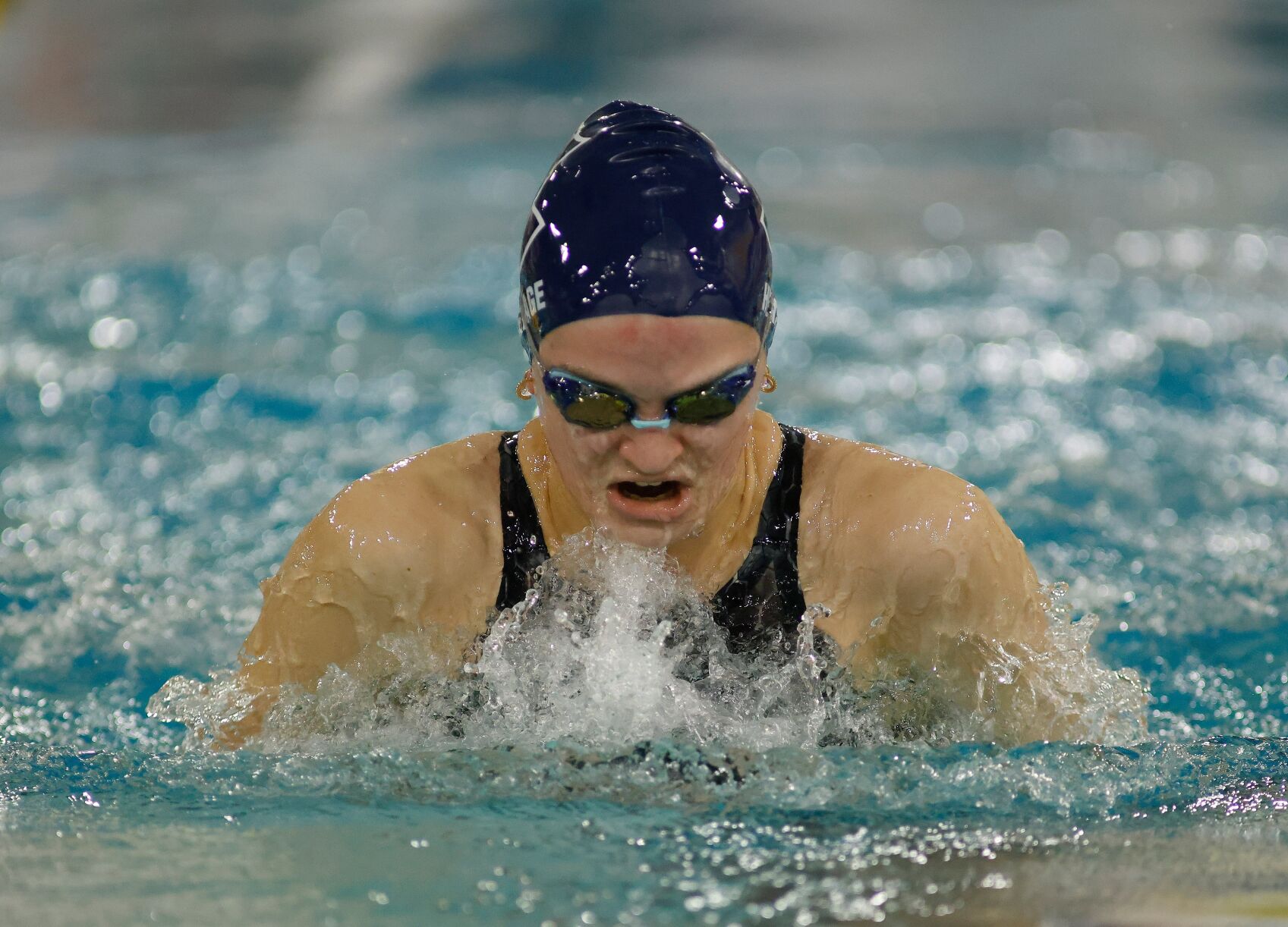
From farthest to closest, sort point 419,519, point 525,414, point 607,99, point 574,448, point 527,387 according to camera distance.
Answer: point 607,99, point 525,414, point 527,387, point 419,519, point 574,448

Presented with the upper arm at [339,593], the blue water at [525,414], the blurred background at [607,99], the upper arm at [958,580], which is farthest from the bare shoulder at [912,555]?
the blurred background at [607,99]

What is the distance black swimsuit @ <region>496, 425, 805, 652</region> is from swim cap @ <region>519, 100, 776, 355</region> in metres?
0.31

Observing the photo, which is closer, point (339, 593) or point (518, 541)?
point (339, 593)

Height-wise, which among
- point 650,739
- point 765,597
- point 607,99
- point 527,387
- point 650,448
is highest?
point 607,99

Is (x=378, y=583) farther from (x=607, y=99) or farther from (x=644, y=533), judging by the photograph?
(x=607, y=99)

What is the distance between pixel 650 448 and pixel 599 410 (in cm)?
10

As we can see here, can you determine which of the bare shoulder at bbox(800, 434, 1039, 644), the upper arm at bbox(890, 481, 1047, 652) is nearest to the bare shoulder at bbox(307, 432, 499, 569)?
the bare shoulder at bbox(800, 434, 1039, 644)

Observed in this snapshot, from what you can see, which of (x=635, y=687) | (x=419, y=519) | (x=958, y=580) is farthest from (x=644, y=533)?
(x=958, y=580)

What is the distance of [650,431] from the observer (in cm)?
221

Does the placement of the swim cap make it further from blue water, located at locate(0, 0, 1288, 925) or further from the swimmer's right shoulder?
blue water, located at locate(0, 0, 1288, 925)

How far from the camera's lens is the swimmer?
2.23 meters

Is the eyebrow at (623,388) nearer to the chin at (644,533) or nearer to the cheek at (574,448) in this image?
the cheek at (574,448)

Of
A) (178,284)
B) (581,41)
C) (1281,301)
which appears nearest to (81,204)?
(178,284)

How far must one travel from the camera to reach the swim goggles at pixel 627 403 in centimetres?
220
